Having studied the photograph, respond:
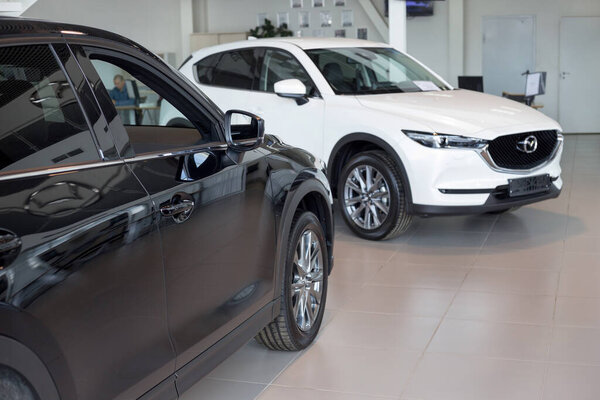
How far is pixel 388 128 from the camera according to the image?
19.0 ft

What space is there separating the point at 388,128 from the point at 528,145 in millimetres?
1032

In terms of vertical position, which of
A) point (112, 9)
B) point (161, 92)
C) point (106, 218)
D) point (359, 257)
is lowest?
point (359, 257)

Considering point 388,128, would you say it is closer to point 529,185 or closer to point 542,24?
point 529,185

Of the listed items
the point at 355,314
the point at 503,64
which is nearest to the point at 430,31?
the point at 503,64

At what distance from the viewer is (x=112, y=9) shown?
16.6 meters

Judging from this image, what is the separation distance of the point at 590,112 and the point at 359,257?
11912 mm

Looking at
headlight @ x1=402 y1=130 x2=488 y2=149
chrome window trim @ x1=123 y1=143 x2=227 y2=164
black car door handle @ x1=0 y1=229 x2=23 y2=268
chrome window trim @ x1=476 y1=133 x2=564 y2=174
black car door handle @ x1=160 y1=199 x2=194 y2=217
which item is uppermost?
chrome window trim @ x1=123 y1=143 x2=227 y2=164

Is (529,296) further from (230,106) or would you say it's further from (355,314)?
(230,106)

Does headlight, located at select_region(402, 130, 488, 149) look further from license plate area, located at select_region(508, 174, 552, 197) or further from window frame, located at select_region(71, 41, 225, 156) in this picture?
window frame, located at select_region(71, 41, 225, 156)

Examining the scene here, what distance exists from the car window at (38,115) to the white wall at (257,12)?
15067 millimetres

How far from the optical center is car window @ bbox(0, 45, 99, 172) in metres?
1.94

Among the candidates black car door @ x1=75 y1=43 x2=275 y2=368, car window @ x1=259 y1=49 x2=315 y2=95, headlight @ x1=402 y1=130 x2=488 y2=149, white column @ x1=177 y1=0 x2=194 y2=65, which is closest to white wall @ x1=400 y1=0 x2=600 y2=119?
white column @ x1=177 y1=0 x2=194 y2=65

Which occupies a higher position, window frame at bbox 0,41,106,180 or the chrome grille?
window frame at bbox 0,41,106,180

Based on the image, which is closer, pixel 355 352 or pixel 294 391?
pixel 294 391
